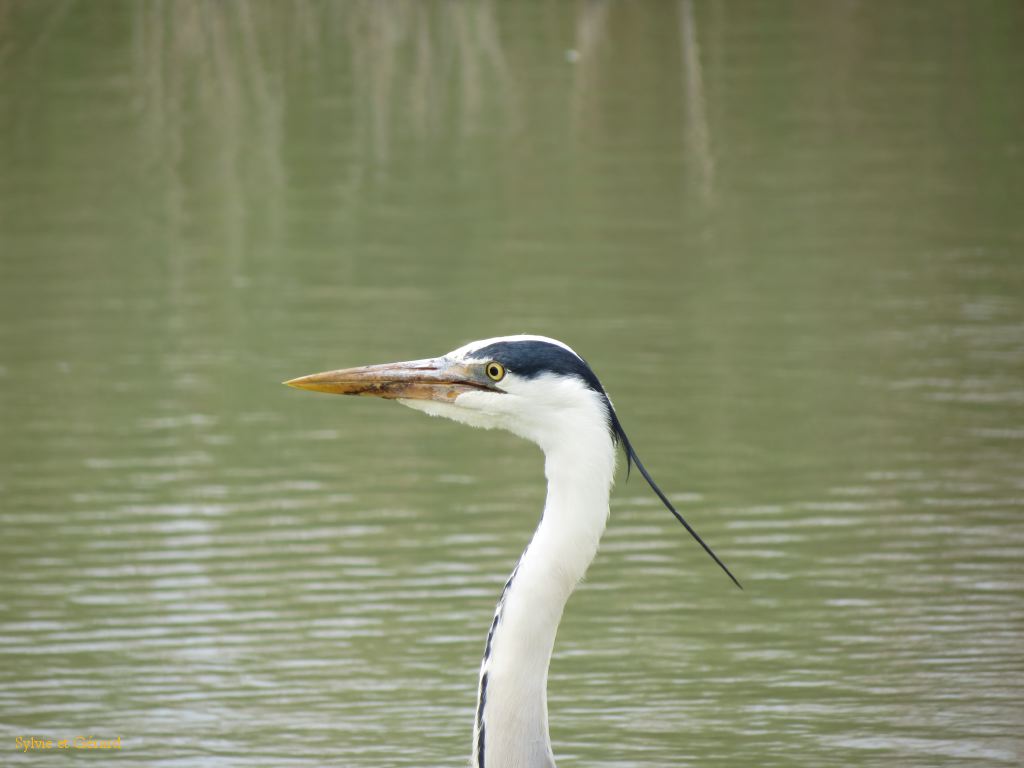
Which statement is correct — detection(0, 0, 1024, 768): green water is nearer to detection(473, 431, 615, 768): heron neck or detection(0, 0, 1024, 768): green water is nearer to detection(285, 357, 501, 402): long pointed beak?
detection(473, 431, 615, 768): heron neck

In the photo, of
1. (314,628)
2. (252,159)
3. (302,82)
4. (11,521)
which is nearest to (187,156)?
(252,159)

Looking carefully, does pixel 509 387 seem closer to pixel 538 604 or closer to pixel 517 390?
pixel 517 390

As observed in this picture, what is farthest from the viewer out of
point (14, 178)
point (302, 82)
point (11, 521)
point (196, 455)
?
point (302, 82)

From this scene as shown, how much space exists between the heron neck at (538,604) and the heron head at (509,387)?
0.06m

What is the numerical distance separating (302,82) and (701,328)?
10750 mm

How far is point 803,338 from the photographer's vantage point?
1091 cm

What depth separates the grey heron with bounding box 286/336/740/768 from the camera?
14.1ft

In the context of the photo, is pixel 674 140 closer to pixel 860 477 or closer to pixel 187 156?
pixel 187 156

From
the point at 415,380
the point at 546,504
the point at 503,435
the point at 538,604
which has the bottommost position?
the point at 503,435

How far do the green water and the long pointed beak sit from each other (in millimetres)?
1842

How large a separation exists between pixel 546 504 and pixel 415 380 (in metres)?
0.47

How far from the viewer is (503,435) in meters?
9.62
